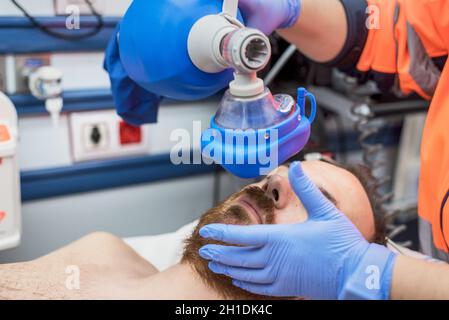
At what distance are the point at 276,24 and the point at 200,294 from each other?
646 mm

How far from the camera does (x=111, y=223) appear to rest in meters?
1.86

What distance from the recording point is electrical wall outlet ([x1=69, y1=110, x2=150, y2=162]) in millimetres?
1661

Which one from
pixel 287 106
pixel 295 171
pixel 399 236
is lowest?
pixel 399 236

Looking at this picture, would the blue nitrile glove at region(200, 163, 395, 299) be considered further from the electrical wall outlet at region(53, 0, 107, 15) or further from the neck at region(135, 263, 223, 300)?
the electrical wall outlet at region(53, 0, 107, 15)

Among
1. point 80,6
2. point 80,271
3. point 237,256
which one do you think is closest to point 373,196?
point 237,256

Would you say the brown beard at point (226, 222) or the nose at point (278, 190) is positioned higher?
the nose at point (278, 190)

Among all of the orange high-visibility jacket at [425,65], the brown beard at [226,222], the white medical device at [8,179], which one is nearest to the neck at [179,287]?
the brown beard at [226,222]

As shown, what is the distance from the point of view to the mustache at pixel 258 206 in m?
1.11

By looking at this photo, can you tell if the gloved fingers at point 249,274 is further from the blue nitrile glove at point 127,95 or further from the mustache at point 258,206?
the blue nitrile glove at point 127,95

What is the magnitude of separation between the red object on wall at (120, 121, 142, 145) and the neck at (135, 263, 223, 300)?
2.29ft

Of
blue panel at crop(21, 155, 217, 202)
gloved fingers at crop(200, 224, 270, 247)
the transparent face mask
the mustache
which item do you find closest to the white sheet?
blue panel at crop(21, 155, 217, 202)

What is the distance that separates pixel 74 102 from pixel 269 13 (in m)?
0.80

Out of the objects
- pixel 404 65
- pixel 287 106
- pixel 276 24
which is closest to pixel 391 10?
pixel 404 65
